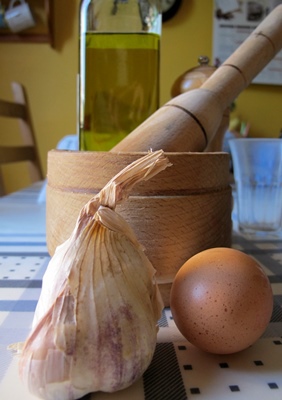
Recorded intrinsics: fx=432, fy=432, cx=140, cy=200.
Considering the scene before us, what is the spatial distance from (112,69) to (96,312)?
0.47 metres

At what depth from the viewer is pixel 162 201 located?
1.16ft

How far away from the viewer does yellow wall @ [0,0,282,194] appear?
2.13 metres

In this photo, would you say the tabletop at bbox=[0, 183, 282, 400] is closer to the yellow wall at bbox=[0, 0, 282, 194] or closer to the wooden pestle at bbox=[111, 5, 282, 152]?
the wooden pestle at bbox=[111, 5, 282, 152]

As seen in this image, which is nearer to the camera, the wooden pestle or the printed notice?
the wooden pestle

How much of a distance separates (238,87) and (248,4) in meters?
1.94

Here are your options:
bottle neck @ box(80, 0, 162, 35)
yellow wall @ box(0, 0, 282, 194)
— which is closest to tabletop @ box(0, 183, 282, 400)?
bottle neck @ box(80, 0, 162, 35)

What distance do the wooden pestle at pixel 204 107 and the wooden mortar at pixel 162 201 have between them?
0.19ft

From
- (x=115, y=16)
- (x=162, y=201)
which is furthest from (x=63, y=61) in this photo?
(x=162, y=201)

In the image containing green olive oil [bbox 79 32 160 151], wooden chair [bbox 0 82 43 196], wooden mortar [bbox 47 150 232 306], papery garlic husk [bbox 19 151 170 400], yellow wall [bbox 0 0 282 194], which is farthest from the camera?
yellow wall [bbox 0 0 282 194]

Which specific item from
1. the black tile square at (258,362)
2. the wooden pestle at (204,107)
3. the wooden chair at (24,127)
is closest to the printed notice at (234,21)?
the wooden chair at (24,127)

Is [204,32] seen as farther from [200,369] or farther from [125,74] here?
[200,369]

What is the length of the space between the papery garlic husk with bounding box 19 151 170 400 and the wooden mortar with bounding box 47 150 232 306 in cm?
8

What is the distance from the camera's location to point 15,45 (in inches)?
83.7

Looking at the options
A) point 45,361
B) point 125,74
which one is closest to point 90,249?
point 45,361
